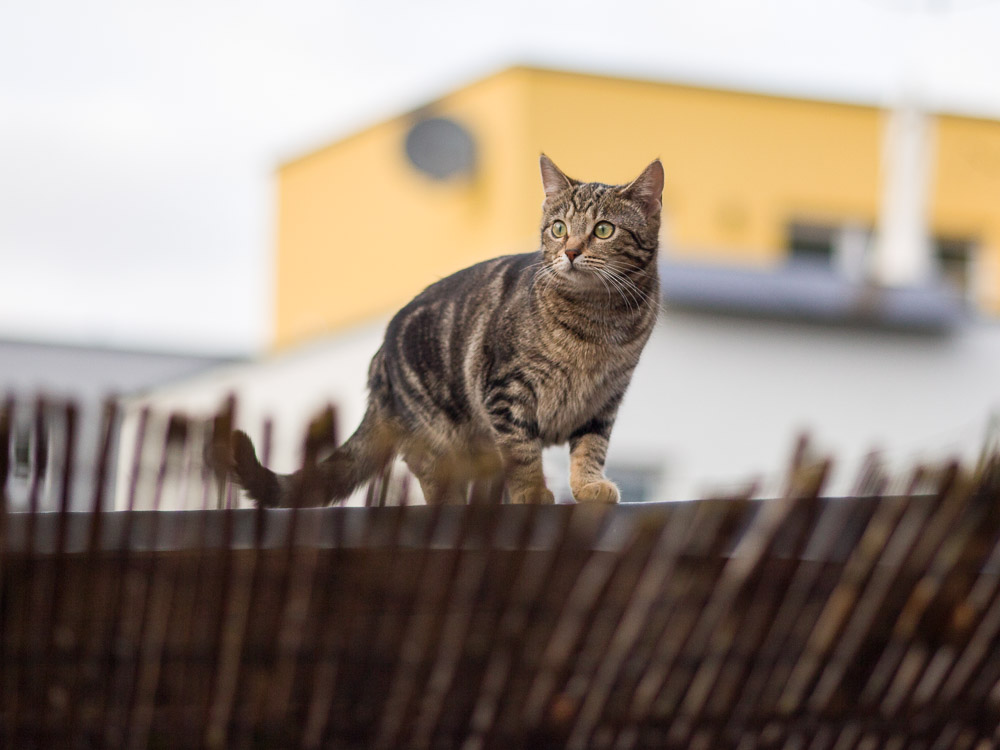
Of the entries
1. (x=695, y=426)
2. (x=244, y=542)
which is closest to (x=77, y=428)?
(x=244, y=542)

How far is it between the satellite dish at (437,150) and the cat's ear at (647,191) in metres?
10.7

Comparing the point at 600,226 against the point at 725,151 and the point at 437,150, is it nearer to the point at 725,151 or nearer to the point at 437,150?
the point at 437,150

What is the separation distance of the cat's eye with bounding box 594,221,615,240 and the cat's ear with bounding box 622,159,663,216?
13 centimetres

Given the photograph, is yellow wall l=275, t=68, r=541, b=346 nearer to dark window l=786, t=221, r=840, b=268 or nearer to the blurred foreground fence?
dark window l=786, t=221, r=840, b=268

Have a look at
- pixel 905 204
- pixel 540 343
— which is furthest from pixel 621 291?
pixel 905 204

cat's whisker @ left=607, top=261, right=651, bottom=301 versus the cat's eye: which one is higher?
the cat's eye

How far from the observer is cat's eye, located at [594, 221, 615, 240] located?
3.46 metres

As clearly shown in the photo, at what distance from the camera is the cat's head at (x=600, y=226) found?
341cm

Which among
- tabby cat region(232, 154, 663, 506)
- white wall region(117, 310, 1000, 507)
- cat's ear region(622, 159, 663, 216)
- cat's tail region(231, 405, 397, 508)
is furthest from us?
white wall region(117, 310, 1000, 507)

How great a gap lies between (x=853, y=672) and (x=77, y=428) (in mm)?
863

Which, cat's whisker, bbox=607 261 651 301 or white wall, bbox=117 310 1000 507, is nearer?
cat's whisker, bbox=607 261 651 301

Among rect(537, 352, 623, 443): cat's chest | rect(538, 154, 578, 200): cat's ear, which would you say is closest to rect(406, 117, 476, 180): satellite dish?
rect(538, 154, 578, 200): cat's ear

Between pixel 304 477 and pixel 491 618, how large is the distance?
0.25m

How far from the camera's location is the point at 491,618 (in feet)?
4.67
